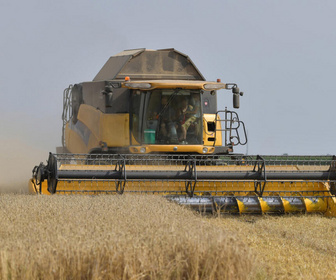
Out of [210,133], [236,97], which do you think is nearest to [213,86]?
[236,97]

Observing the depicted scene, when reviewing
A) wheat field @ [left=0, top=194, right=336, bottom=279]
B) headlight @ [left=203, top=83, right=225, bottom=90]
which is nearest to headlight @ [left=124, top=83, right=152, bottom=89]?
headlight @ [left=203, top=83, right=225, bottom=90]

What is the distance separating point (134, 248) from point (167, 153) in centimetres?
723

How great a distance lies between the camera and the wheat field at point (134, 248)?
169 inches

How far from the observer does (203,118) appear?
39.7 ft

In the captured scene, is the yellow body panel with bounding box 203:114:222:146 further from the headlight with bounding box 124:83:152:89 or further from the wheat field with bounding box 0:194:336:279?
the wheat field with bounding box 0:194:336:279

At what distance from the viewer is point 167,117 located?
456 inches

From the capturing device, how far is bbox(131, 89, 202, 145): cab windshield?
37.9ft

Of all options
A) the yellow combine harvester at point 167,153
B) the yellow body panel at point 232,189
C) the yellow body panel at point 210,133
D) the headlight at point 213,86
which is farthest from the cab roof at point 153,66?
the yellow body panel at point 232,189

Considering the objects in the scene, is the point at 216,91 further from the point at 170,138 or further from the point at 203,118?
the point at 170,138

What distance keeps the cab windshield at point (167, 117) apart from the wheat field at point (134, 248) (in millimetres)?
4158

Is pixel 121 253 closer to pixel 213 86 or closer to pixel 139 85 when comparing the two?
pixel 139 85

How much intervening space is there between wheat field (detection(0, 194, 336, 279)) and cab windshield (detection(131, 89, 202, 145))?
4158 mm

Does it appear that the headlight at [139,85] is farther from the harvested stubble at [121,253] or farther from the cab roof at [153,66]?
the harvested stubble at [121,253]

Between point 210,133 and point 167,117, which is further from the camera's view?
point 210,133
